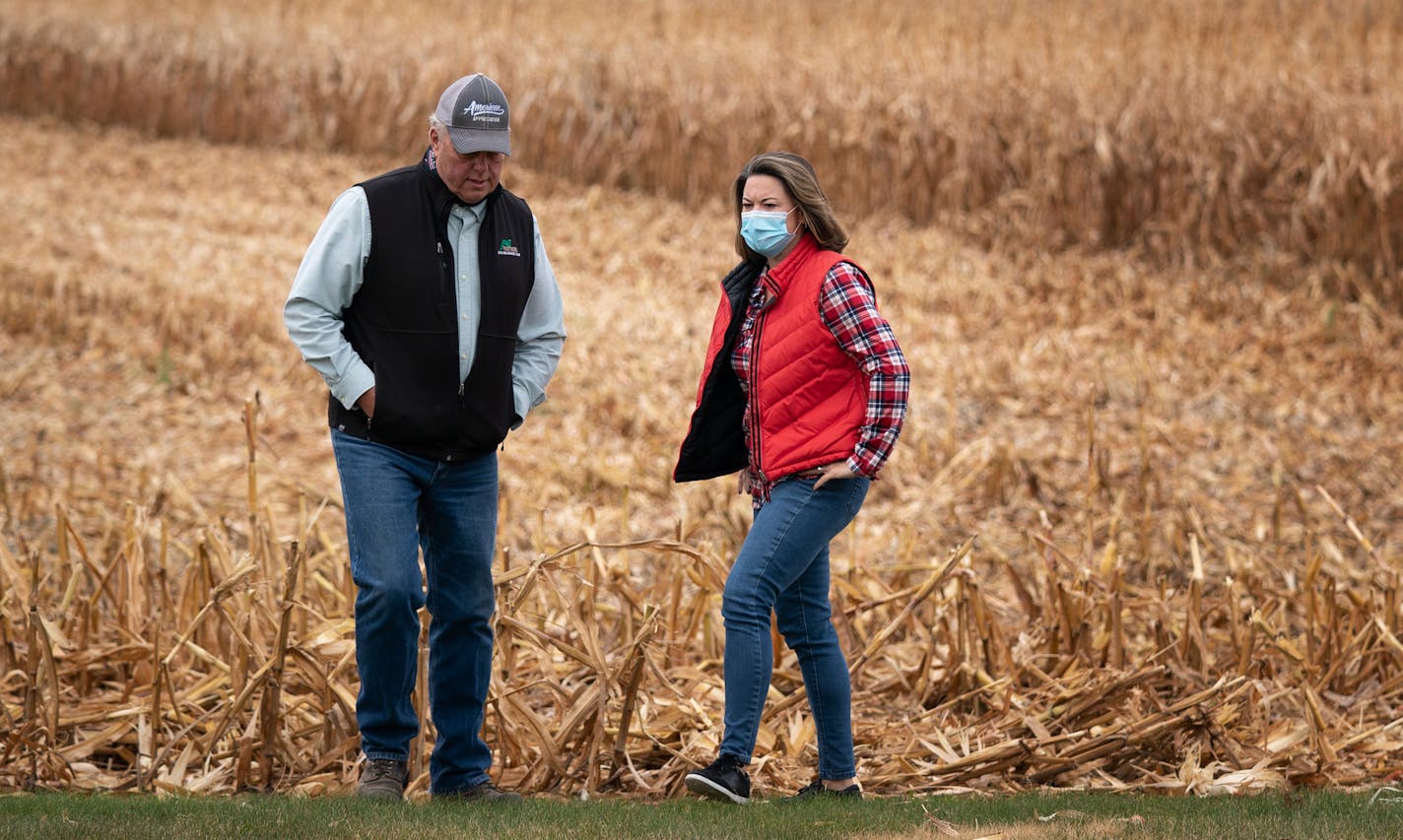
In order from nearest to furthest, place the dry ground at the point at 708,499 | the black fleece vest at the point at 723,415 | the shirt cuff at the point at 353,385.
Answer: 1. the shirt cuff at the point at 353,385
2. the black fleece vest at the point at 723,415
3. the dry ground at the point at 708,499

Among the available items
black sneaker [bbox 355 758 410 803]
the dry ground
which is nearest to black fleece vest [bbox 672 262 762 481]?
the dry ground

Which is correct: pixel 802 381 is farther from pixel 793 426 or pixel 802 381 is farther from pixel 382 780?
pixel 382 780

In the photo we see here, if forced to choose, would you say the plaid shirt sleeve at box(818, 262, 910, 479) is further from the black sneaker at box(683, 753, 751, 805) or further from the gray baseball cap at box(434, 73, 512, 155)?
the gray baseball cap at box(434, 73, 512, 155)

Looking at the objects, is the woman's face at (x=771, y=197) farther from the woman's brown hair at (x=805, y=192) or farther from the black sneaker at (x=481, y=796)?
the black sneaker at (x=481, y=796)

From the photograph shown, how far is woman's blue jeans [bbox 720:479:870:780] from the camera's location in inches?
188

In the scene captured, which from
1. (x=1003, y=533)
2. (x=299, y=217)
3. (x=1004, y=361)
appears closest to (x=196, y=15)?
(x=299, y=217)

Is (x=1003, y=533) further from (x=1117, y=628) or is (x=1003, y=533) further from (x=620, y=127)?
(x=620, y=127)

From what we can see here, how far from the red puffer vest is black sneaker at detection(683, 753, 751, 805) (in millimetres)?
916

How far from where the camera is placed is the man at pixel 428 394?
4.69 meters

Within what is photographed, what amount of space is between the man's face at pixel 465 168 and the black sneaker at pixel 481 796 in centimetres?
187

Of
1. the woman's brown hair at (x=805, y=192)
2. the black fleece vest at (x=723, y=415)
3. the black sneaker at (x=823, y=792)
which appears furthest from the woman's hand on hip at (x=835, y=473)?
the black sneaker at (x=823, y=792)

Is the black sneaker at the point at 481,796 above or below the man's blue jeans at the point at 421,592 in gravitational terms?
below

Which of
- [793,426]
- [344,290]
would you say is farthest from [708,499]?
[344,290]

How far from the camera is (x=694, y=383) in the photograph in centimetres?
1071
